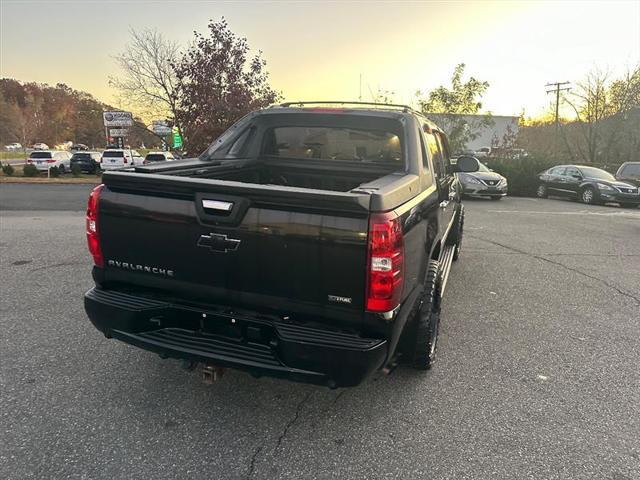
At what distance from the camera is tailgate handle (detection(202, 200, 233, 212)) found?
2342 millimetres

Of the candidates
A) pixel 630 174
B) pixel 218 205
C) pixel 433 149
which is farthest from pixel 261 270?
pixel 630 174

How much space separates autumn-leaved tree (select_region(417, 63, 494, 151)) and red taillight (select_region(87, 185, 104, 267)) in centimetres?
2149

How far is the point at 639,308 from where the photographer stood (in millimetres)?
4996

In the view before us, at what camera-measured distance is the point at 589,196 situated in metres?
16.7

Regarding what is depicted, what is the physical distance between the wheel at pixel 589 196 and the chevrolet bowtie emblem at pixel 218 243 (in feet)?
58.3

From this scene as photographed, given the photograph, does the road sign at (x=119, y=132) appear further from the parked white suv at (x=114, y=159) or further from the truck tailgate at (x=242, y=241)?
the truck tailgate at (x=242, y=241)

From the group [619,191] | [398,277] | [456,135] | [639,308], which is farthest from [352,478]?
[456,135]

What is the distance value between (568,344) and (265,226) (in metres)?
3.24

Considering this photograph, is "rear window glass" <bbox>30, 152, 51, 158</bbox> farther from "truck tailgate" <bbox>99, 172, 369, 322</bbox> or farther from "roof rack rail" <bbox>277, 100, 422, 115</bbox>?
"truck tailgate" <bbox>99, 172, 369, 322</bbox>

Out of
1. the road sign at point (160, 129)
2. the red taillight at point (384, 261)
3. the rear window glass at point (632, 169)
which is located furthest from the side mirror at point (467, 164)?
the road sign at point (160, 129)

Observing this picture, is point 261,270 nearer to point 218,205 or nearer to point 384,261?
point 218,205

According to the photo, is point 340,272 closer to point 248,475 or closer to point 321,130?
point 248,475

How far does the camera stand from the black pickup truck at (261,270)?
2219 millimetres

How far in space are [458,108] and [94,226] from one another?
2213 centimetres
